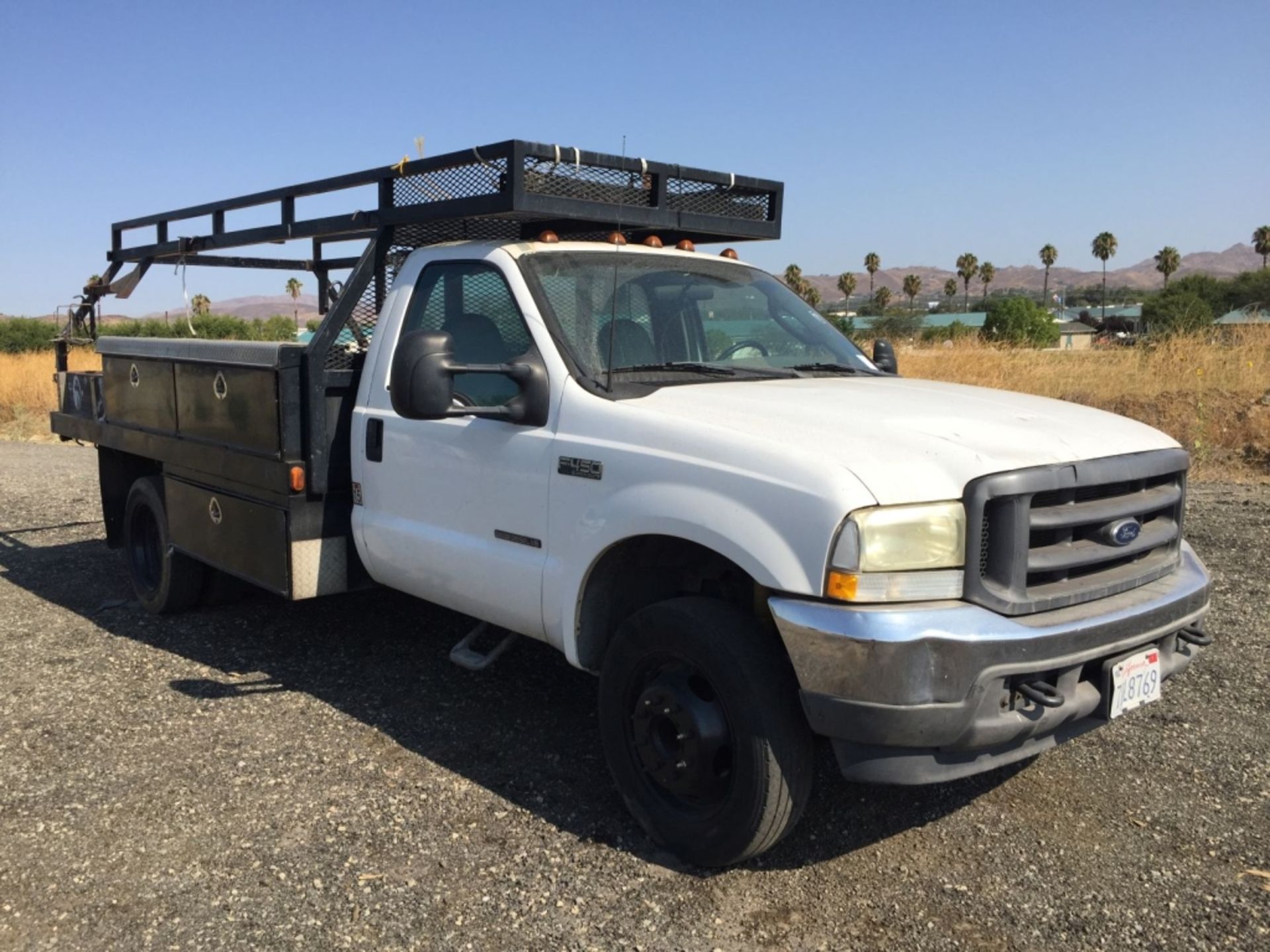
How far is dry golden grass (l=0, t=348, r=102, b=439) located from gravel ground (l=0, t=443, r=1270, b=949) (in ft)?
56.5

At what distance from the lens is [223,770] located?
420cm

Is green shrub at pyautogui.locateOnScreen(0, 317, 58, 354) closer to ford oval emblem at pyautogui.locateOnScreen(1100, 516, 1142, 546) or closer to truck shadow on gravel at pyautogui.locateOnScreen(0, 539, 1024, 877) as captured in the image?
truck shadow on gravel at pyautogui.locateOnScreen(0, 539, 1024, 877)

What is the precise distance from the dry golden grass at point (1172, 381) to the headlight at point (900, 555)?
878 centimetres

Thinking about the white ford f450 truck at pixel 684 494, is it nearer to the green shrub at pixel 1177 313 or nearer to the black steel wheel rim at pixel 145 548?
the black steel wheel rim at pixel 145 548

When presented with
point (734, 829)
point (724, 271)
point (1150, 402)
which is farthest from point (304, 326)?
point (1150, 402)

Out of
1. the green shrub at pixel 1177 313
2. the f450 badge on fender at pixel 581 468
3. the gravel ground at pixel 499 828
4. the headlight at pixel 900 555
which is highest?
the green shrub at pixel 1177 313

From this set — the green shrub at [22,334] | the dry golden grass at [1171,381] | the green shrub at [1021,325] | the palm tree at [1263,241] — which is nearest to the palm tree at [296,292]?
the dry golden grass at [1171,381]

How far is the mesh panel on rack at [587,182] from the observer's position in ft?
14.2

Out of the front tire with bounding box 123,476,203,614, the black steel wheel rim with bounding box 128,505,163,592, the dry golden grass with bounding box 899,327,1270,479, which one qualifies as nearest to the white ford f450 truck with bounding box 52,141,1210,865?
the front tire with bounding box 123,476,203,614

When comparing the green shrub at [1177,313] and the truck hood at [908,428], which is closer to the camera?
the truck hood at [908,428]

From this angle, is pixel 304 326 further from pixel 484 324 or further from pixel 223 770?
pixel 223 770

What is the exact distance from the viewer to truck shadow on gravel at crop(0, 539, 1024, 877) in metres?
3.82

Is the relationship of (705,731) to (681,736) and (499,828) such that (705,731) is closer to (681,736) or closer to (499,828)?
(681,736)

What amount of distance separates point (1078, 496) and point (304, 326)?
413 centimetres
